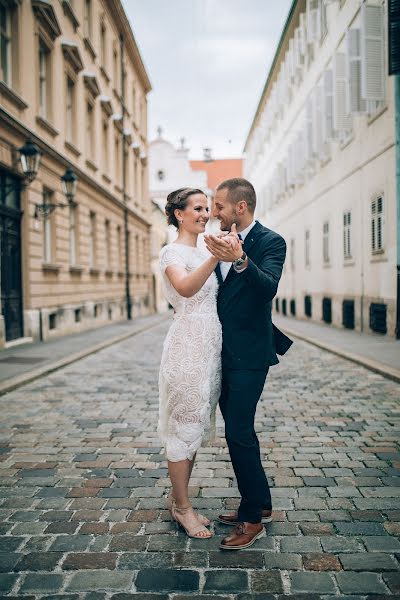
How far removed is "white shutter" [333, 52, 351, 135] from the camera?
15.9m

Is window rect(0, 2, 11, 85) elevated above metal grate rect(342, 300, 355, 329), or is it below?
above

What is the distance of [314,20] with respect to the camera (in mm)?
20188

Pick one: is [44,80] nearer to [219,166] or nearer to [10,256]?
[10,256]

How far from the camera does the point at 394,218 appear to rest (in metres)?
13.2

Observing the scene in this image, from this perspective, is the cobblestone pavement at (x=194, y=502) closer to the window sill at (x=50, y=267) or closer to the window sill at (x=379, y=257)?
the window sill at (x=379, y=257)

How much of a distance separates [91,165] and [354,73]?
1000cm

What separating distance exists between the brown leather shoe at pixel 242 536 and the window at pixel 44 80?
15.1m

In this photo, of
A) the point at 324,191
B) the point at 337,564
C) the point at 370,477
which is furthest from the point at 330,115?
the point at 337,564

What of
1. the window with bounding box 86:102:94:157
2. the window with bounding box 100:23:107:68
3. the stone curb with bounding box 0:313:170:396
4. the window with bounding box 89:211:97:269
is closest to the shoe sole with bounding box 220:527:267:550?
the stone curb with bounding box 0:313:170:396

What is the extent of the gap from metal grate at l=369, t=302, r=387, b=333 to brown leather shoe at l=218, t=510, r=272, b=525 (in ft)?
37.6

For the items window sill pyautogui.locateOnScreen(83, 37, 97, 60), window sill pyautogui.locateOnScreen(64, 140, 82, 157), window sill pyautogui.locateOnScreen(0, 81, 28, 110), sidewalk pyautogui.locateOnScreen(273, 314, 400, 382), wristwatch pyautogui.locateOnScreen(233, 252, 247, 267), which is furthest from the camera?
window sill pyautogui.locateOnScreen(83, 37, 97, 60)

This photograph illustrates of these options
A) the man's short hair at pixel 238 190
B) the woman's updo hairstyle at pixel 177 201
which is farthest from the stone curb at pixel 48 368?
the man's short hair at pixel 238 190

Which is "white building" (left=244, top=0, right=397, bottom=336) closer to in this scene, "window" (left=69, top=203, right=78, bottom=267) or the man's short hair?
"window" (left=69, top=203, right=78, bottom=267)

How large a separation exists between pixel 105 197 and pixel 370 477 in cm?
2054
